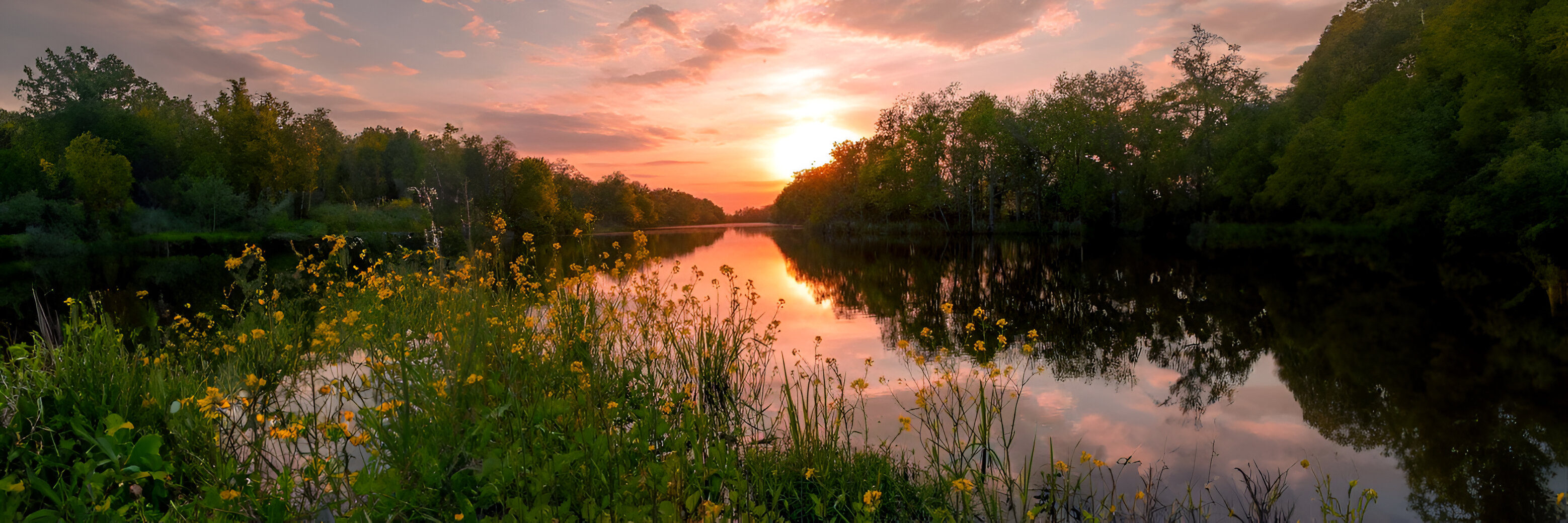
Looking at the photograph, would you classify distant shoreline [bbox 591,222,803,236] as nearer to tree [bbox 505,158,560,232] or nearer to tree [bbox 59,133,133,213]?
tree [bbox 505,158,560,232]

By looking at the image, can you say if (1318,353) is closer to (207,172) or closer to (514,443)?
(514,443)

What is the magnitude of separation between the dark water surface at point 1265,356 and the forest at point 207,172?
18.2 m

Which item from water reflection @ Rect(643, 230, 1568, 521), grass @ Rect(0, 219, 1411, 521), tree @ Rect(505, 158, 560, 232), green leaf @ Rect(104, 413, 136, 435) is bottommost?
water reflection @ Rect(643, 230, 1568, 521)

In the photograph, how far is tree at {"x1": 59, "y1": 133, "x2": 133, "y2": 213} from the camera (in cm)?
3969

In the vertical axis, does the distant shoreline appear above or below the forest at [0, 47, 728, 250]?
below

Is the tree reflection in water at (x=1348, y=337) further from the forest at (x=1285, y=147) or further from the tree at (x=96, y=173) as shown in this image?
the tree at (x=96, y=173)

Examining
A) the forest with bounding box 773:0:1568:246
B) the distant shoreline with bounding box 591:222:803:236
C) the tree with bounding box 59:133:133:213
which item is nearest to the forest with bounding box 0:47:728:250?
the tree with bounding box 59:133:133:213

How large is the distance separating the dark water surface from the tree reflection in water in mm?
39

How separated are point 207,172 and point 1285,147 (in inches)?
2779

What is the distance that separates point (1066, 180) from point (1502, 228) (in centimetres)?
2751

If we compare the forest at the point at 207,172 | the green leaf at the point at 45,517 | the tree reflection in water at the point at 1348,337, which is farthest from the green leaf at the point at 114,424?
the forest at the point at 207,172

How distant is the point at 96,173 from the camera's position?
39844 mm

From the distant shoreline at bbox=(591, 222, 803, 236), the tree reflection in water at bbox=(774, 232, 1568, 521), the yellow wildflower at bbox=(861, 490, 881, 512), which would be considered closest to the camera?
the yellow wildflower at bbox=(861, 490, 881, 512)

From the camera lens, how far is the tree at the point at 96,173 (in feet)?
130
